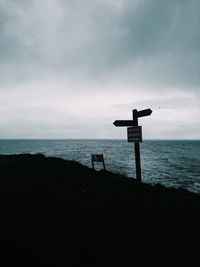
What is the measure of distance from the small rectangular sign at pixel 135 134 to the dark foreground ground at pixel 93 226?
249cm

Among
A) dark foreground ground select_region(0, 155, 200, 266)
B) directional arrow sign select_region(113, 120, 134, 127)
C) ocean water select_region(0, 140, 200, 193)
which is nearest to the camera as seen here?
dark foreground ground select_region(0, 155, 200, 266)

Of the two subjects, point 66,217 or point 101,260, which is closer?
point 101,260

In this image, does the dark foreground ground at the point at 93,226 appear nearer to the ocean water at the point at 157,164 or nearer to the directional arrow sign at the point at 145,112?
the directional arrow sign at the point at 145,112

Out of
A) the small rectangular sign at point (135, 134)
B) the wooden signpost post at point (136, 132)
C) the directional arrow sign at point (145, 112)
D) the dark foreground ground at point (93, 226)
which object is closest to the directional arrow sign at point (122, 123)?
the wooden signpost post at point (136, 132)

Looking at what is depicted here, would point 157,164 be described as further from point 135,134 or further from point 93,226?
point 93,226

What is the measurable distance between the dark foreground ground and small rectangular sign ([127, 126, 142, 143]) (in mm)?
2494

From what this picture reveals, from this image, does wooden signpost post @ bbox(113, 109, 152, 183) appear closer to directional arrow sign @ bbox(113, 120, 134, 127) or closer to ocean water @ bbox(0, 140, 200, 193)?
directional arrow sign @ bbox(113, 120, 134, 127)

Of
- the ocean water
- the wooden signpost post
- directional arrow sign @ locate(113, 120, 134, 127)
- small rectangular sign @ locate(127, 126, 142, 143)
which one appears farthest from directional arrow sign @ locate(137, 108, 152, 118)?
the ocean water

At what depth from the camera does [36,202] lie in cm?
757

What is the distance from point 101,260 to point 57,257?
988 mm

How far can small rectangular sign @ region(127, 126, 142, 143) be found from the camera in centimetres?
848

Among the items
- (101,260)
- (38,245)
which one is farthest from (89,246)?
(38,245)

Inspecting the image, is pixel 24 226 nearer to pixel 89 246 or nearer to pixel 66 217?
pixel 66 217

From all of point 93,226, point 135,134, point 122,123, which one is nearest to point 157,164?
point 122,123
